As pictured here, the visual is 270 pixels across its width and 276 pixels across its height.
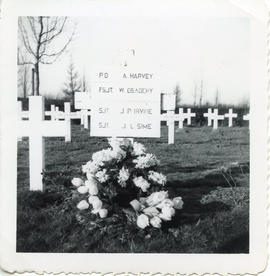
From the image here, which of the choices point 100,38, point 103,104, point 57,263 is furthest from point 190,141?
point 57,263

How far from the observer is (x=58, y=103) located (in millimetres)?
988

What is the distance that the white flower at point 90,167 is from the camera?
3.21 ft

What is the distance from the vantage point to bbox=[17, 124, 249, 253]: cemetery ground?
0.98 metres

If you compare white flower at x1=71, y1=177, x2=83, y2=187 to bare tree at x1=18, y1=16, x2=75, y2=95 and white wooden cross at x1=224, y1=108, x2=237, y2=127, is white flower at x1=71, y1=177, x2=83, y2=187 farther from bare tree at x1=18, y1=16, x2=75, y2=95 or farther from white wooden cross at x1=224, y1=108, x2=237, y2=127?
white wooden cross at x1=224, y1=108, x2=237, y2=127

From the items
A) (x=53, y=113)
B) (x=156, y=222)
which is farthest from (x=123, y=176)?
(x=53, y=113)

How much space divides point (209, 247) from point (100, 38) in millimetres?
593

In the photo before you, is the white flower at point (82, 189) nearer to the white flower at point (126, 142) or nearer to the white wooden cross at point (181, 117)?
the white flower at point (126, 142)

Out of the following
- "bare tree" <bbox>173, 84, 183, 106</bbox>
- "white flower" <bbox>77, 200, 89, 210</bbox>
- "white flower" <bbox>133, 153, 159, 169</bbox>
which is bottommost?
"white flower" <bbox>77, 200, 89, 210</bbox>

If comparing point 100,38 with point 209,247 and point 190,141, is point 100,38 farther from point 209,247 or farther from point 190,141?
point 209,247

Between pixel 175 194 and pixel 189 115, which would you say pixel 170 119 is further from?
pixel 175 194

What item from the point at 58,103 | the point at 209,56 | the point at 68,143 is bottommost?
the point at 68,143

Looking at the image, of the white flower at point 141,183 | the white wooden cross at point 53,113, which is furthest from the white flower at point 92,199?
the white wooden cross at point 53,113

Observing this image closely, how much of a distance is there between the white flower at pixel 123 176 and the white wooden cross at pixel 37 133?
17cm

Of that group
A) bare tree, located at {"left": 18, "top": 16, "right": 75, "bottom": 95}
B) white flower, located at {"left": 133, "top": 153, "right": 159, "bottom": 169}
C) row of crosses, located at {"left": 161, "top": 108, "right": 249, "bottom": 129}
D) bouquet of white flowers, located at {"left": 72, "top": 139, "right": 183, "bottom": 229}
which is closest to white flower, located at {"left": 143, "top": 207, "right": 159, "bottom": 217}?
bouquet of white flowers, located at {"left": 72, "top": 139, "right": 183, "bottom": 229}
